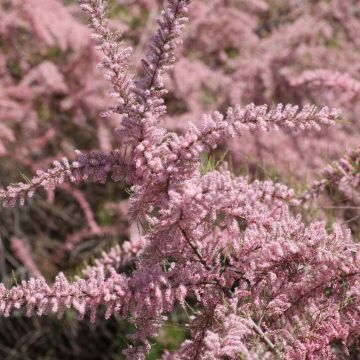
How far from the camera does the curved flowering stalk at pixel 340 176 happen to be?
184 centimetres

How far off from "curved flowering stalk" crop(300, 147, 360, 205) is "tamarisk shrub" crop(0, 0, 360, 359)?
521 millimetres

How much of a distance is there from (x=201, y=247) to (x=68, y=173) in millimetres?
359

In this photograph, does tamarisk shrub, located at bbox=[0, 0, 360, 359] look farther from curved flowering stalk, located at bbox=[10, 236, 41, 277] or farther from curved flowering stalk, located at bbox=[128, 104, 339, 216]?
curved flowering stalk, located at bbox=[10, 236, 41, 277]

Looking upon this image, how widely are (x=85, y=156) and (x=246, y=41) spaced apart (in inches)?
117

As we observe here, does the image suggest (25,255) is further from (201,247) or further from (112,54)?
(112,54)

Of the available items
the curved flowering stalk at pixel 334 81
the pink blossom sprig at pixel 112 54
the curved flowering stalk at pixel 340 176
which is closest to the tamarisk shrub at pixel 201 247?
the pink blossom sprig at pixel 112 54

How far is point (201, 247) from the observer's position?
4.46 feet

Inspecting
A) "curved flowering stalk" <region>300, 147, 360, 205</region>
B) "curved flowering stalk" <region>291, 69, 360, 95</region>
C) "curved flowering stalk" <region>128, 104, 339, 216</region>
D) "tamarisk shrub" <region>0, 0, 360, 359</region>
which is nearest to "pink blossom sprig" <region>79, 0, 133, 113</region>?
"tamarisk shrub" <region>0, 0, 360, 359</region>

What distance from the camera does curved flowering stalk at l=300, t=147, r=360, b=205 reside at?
6.04 feet

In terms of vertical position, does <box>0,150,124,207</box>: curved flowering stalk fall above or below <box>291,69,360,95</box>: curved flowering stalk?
below

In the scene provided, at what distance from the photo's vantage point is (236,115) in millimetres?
1197

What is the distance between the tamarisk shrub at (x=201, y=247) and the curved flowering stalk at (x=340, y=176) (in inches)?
20.5

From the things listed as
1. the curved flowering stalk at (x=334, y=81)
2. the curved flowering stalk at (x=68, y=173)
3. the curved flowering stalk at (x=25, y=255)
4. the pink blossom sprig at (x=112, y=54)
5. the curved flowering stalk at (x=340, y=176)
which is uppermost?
the pink blossom sprig at (x=112, y=54)

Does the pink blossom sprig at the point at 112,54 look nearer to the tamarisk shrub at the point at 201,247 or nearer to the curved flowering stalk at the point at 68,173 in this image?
the tamarisk shrub at the point at 201,247
